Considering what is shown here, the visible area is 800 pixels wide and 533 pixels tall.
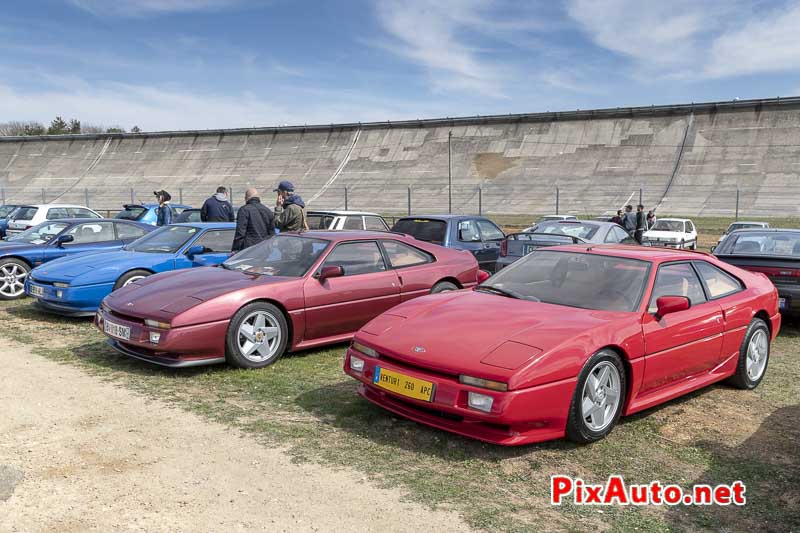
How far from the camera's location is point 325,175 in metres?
51.0

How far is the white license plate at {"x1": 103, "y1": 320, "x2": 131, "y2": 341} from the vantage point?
5898 mm

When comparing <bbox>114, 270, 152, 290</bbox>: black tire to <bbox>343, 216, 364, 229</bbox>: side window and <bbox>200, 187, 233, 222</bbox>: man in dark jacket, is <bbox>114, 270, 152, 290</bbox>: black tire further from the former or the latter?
<bbox>343, 216, 364, 229</bbox>: side window

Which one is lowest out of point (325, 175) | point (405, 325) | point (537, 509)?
point (537, 509)

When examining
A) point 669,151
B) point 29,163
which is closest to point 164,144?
point 29,163

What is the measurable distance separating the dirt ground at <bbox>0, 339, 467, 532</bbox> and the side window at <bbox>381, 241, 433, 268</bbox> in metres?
3.23

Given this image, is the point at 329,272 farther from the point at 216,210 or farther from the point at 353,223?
the point at 353,223

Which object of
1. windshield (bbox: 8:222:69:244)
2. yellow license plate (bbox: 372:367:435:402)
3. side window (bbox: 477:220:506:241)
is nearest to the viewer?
yellow license plate (bbox: 372:367:435:402)

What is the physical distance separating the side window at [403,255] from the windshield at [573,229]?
5.66 meters

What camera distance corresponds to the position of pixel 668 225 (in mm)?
22656

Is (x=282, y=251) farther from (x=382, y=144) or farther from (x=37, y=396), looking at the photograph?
(x=382, y=144)

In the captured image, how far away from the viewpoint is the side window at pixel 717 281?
18.3 feet

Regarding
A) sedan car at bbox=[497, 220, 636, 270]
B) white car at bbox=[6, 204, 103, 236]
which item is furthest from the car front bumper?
white car at bbox=[6, 204, 103, 236]

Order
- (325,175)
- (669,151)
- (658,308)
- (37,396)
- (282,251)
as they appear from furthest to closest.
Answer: (325,175)
(669,151)
(282,251)
(37,396)
(658,308)

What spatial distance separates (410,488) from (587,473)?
1.12 m
